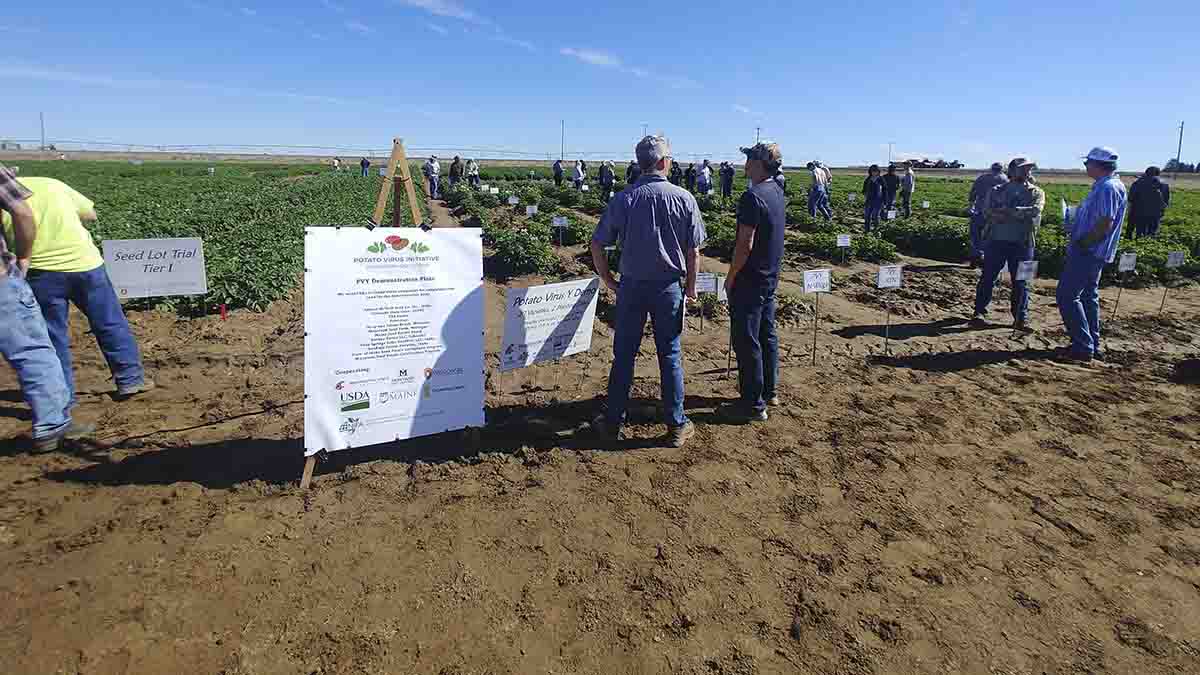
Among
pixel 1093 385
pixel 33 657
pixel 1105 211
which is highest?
pixel 1105 211

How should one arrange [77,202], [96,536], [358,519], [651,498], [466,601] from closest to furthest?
[466,601]
[96,536]
[358,519]
[651,498]
[77,202]

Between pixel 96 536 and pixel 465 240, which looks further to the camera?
pixel 465 240

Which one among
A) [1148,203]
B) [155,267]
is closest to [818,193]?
[1148,203]

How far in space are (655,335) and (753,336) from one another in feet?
3.08

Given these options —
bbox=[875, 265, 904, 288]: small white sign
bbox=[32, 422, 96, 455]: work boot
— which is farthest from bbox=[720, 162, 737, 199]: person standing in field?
bbox=[32, 422, 96, 455]: work boot

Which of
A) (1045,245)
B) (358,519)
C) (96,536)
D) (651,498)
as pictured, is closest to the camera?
(96,536)

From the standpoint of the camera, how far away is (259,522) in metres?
3.63

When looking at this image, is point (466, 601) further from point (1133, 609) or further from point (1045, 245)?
point (1045, 245)

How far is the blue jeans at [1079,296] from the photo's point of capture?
687cm

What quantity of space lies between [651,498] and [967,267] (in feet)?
39.0

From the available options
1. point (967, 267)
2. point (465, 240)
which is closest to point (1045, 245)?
point (967, 267)

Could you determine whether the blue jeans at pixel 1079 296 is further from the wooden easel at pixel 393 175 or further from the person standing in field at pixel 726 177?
the person standing in field at pixel 726 177

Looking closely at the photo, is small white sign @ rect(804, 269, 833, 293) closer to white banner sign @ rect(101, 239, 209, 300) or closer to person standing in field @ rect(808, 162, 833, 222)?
white banner sign @ rect(101, 239, 209, 300)

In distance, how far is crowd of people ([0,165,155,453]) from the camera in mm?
4242
